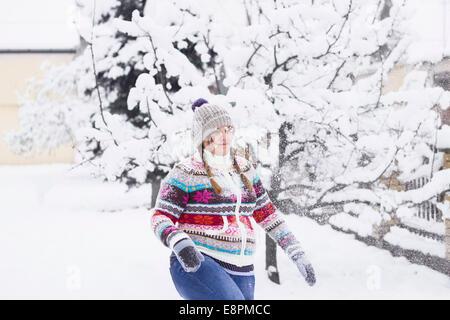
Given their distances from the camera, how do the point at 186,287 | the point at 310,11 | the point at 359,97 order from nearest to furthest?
the point at 186,287 < the point at 310,11 < the point at 359,97

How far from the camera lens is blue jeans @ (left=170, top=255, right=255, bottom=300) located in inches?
75.5

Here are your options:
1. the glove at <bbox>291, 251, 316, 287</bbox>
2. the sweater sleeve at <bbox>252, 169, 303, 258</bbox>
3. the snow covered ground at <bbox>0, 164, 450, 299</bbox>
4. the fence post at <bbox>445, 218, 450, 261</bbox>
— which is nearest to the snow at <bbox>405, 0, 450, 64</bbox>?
the fence post at <bbox>445, 218, 450, 261</bbox>

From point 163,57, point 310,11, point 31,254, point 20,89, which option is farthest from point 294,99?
point 20,89

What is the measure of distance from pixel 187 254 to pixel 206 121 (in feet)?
2.22

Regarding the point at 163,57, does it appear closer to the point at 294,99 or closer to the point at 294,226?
the point at 294,99

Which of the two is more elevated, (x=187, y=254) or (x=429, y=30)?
(x=429, y=30)

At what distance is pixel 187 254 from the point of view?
1.81 meters

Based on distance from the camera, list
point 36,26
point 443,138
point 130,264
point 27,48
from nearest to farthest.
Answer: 1. point 443,138
2. point 130,264
3. point 27,48
4. point 36,26

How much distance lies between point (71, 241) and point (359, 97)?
549 cm

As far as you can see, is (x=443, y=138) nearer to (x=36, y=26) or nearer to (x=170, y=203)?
(x=170, y=203)

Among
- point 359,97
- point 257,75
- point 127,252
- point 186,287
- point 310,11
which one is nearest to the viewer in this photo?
point 186,287

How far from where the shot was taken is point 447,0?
7.41 metres

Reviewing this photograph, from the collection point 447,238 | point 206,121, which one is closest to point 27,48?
point 447,238

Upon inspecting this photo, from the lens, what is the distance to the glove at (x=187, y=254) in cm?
182
